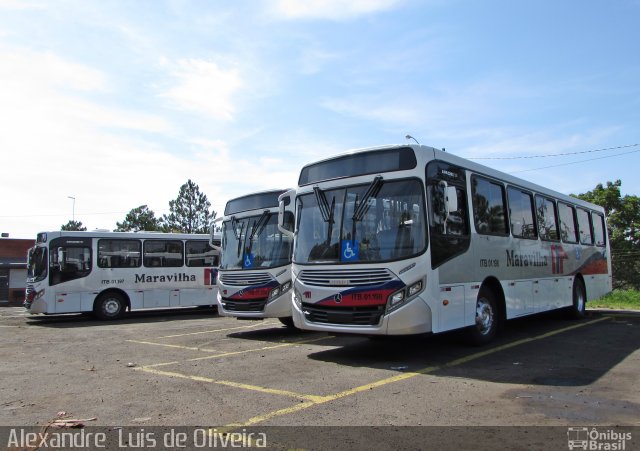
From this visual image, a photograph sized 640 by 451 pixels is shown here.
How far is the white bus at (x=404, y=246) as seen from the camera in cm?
728

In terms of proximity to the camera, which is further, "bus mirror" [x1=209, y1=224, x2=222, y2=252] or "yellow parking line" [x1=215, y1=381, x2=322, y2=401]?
"bus mirror" [x1=209, y1=224, x2=222, y2=252]

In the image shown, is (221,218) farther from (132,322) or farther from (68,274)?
→ (68,274)

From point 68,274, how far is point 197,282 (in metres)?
4.65

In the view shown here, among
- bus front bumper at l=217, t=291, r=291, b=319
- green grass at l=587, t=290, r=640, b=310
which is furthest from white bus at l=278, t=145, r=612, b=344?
green grass at l=587, t=290, r=640, b=310

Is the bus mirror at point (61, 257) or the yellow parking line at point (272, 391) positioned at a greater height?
the bus mirror at point (61, 257)

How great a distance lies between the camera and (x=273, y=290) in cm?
1070

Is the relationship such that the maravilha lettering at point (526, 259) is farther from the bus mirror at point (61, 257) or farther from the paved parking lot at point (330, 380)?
the bus mirror at point (61, 257)

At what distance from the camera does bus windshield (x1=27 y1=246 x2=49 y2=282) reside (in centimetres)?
1667

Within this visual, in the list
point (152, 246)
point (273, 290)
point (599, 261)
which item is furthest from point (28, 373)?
point (599, 261)

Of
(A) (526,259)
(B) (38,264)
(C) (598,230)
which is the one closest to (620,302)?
(C) (598,230)

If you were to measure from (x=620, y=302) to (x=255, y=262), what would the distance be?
16.9 metres

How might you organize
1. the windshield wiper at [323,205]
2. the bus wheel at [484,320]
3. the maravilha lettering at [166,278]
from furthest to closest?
the maravilha lettering at [166,278]
the bus wheel at [484,320]
the windshield wiper at [323,205]

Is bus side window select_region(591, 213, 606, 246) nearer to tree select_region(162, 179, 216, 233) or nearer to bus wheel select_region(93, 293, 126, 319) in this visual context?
bus wheel select_region(93, 293, 126, 319)

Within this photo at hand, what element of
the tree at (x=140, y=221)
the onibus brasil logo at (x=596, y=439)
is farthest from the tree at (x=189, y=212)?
the onibus brasil logo at (x=596, y=439)
